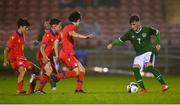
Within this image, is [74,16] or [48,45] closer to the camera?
[74,16]

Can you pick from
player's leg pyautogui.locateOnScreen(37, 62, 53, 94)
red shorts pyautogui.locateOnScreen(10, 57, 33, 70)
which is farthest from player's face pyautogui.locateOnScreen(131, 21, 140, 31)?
red shorts pyautogui.locateOnScreen(10, 57, 33, 70)

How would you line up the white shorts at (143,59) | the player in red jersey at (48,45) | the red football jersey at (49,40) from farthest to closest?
the red football jersey at (49,40) → the player in red jersey at (48,45) → the white shorts at (143,59)

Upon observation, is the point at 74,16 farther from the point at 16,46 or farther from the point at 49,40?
the point at 16,46

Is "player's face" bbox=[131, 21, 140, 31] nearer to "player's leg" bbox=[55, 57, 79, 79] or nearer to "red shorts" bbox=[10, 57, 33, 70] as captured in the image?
"player's leg" bbox=[55, 57, 79, 79]

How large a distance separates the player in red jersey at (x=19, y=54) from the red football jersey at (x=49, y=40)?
24.5 inches

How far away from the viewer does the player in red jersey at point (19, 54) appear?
47.1 feet

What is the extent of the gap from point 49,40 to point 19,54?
0.97 metres

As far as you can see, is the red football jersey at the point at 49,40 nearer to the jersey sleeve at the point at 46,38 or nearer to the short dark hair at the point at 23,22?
the jersey sleeve at the point at 46,38

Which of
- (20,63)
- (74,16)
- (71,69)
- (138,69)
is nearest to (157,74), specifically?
(138,69)

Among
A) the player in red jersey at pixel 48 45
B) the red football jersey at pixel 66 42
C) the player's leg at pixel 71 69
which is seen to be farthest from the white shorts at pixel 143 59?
the player in red jersey at pixel 48 45

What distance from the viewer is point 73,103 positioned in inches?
465

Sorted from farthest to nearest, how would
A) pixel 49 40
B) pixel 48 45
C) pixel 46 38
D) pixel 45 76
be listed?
pixel 48 45 < pixel 49 40 < pixel 46 38 < pixel 45 76

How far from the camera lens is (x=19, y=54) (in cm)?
1449

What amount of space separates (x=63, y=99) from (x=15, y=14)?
51.8ft
